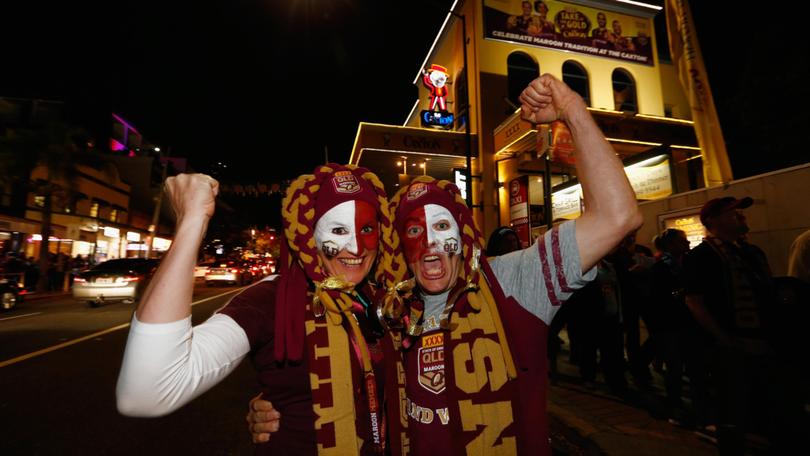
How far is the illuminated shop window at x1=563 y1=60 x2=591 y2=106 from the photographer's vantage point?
1742 cm

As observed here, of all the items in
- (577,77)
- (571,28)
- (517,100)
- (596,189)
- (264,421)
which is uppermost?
(571,28)

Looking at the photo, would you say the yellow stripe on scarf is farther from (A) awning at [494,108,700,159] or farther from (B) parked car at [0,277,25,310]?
(B) parked car at [0,277,25,310]

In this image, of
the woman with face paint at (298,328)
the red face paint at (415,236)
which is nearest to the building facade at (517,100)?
the red face paint at (415,236)

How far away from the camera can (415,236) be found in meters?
1.88

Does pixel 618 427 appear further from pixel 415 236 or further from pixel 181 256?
pixel 181 256

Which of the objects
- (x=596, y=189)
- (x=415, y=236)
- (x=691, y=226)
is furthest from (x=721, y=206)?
(x=691, y=226)

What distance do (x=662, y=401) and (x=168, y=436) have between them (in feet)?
Result: 17.5

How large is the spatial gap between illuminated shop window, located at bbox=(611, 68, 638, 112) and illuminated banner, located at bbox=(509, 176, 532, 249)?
26.8 ft

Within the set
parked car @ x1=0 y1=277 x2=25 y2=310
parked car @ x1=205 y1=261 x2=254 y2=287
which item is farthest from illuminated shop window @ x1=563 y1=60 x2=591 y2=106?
parked car @ x1=205 y1=261 x2=254 y2=287

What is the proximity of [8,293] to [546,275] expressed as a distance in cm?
1570

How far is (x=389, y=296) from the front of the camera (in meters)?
1.73

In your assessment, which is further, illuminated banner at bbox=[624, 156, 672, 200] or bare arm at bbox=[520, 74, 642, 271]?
illuminated banner at bbox=[624, 156, 672, 200]

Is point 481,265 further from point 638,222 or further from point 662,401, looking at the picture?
point 662,401

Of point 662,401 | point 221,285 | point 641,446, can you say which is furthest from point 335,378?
point 221,285
